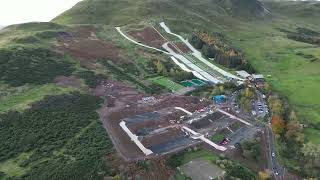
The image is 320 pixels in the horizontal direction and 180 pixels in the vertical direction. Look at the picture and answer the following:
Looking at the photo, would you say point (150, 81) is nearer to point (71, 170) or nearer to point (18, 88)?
point (18, 88)

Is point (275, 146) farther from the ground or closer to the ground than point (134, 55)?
closer to the ground

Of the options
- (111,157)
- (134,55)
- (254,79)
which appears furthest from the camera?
(134,55)

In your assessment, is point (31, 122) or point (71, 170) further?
point (31, 122)

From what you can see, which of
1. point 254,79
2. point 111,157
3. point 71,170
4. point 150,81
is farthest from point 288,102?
point 71,170

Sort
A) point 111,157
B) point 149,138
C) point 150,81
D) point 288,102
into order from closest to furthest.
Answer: point 111,157
point 149,138
point 288,102
point 150,81

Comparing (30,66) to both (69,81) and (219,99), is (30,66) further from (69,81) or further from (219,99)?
(219,99)

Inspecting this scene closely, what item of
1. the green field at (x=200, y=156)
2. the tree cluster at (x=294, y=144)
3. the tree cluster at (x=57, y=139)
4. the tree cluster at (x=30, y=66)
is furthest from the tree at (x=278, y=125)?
the tree cluster at (x=30, y=66)
